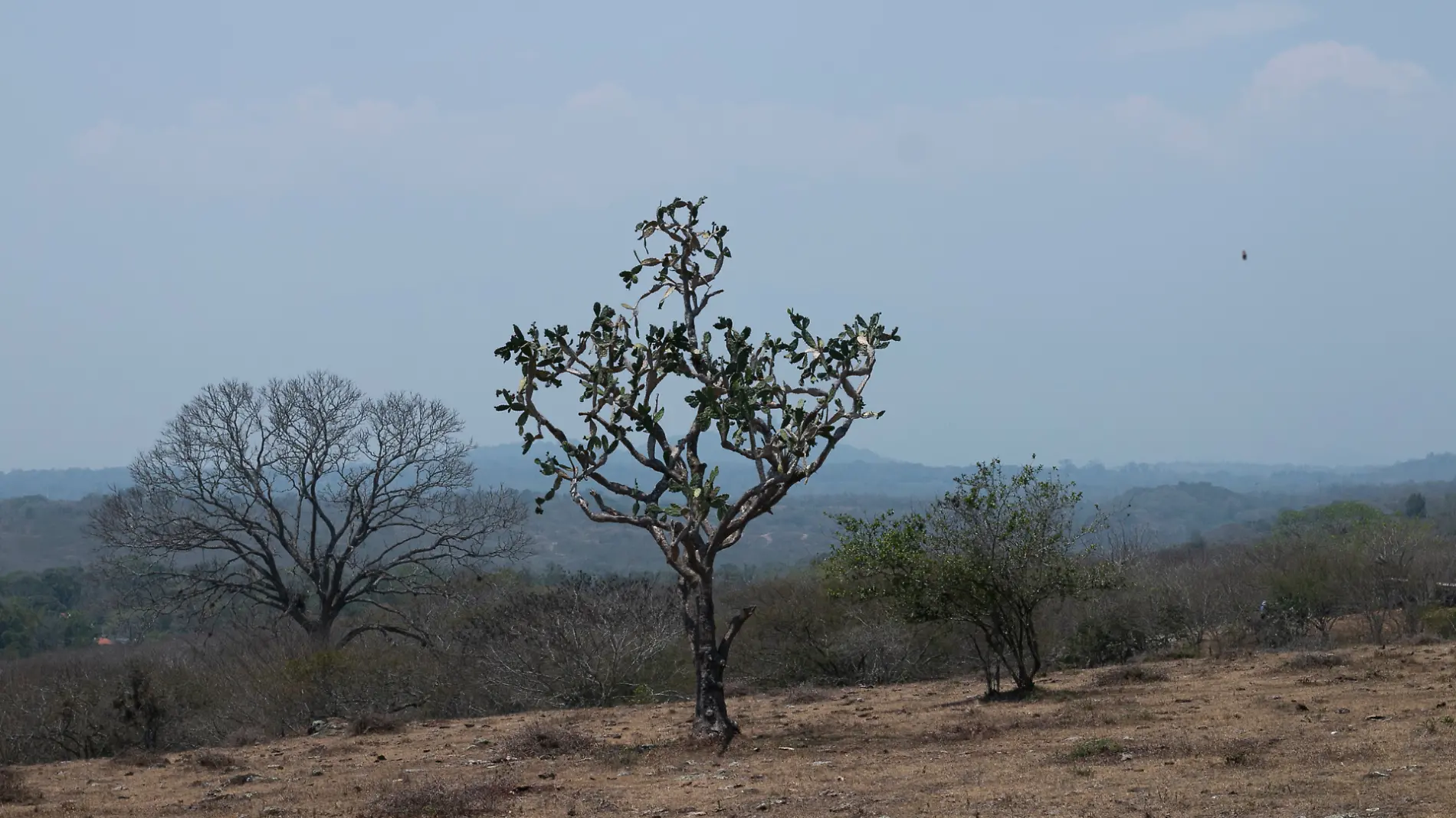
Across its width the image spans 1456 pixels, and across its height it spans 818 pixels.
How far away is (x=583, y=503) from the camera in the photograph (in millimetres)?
15961

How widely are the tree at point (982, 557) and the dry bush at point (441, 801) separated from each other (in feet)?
25.3

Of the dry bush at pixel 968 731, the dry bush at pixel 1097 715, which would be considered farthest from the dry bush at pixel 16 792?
the dry bush at pixel 1097 715

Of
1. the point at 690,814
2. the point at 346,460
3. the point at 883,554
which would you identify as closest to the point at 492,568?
the point at 346,460

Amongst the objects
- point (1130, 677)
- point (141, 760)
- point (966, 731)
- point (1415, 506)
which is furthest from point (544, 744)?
point (1415, 506)

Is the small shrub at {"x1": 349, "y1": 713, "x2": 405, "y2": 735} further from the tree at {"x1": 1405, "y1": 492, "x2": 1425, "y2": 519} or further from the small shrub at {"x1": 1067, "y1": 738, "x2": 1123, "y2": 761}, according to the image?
the tree at {"x1": 1405, "y1": 492, "x2": 1425, "y2": 519}

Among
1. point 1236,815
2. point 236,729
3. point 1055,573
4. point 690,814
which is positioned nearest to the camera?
point 1236,815

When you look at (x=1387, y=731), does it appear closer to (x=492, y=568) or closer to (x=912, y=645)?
(x=912, y=645)

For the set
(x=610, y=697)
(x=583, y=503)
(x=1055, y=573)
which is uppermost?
(x=583, y=503)

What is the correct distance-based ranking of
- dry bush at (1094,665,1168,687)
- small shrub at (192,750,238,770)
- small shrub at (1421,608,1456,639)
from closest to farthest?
small shrub at (192,750,238,770), dry bush at (1094,665,1168,687), small shrub at (1421,608,1456,639)

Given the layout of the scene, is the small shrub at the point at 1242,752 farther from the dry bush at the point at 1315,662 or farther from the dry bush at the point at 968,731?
the dry bush at the point at 1315,662

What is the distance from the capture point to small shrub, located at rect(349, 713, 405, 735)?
21.6 meters

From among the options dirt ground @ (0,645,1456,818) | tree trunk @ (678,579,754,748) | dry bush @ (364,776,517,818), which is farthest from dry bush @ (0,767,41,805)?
tree trunk @ (678,579,754,748)

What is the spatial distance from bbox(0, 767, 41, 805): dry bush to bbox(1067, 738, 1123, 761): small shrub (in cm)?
1210

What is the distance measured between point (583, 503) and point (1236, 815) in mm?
8690
